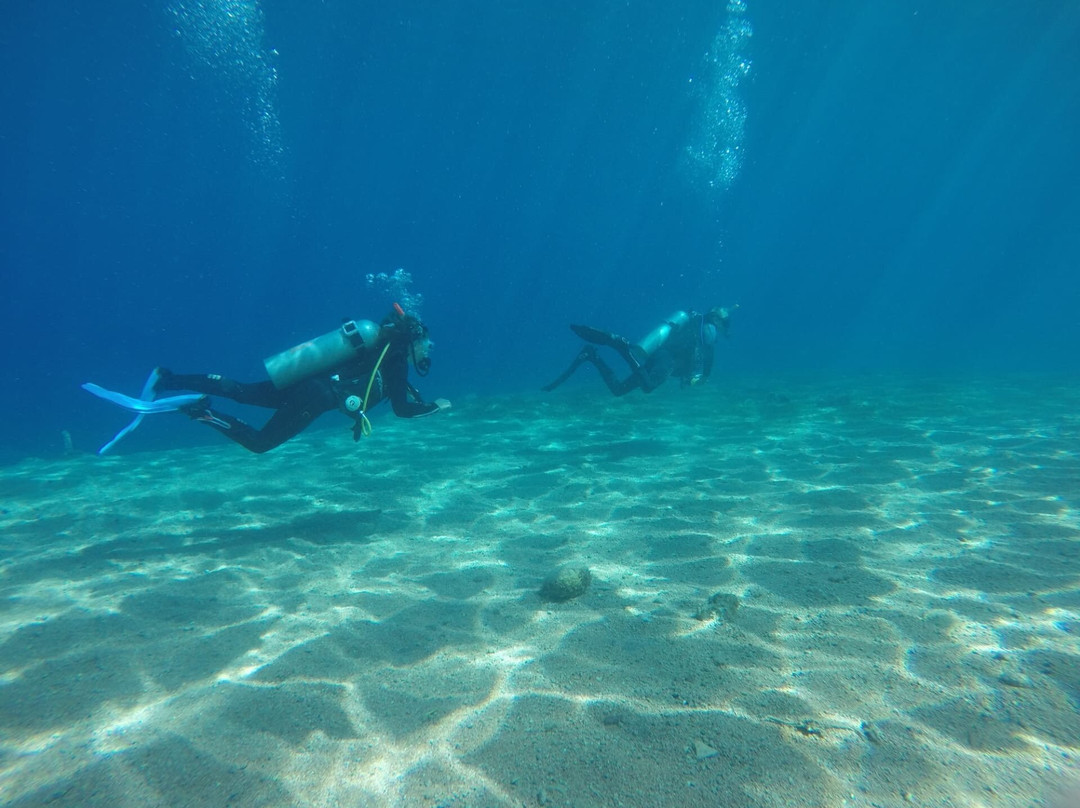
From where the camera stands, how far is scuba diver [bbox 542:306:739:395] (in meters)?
11.6

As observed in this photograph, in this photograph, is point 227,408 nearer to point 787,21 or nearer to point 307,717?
point 307,717

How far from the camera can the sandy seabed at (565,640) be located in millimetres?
2387

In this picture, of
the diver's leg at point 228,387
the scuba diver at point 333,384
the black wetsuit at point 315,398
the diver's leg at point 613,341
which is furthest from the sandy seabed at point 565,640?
the diver's leg at point 613,341

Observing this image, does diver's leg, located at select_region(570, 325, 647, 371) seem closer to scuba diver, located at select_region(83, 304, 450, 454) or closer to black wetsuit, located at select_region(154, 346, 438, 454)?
scuba diver, located at select_region(83, 304, 450, 454)

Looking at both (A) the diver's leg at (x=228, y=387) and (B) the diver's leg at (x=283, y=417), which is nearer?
(B) the diver's leg at (x=283, y=417)

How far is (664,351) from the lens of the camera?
40.3ft

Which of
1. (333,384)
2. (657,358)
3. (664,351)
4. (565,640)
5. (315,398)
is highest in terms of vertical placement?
(333,384)

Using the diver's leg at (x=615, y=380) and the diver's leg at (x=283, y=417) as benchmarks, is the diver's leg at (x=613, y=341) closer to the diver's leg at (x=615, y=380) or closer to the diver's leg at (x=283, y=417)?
the diver's leg at (x=615, y=380)

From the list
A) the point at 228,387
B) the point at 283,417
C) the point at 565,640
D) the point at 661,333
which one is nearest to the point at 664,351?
the point at 661,333

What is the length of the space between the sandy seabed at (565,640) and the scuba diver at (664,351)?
140 inches

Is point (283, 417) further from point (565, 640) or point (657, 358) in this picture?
point (657, 358)

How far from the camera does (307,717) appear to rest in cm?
296

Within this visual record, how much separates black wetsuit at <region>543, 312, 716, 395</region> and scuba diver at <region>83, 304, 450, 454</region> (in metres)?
5.11

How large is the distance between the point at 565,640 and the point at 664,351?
955 cm
